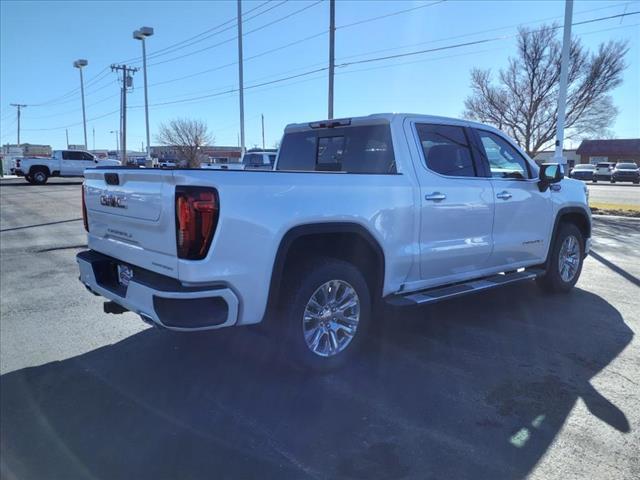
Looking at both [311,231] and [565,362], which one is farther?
[565,362]

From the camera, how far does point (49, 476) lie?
2.77 meters

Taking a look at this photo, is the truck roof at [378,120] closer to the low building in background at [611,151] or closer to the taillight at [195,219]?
the taillight at [195,219]

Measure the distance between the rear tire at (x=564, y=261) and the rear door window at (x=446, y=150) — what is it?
6.16 ft

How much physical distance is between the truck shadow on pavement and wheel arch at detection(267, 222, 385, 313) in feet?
2.33

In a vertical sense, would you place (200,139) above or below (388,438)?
above

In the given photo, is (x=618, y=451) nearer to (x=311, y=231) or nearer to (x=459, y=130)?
(x=311, y=231)

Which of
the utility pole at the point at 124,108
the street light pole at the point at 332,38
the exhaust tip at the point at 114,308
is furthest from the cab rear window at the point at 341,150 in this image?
the utility pole at the point at 124,108

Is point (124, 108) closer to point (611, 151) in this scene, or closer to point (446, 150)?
point (446, 150)

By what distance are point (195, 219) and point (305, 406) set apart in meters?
1.44

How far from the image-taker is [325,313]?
13.0 ft

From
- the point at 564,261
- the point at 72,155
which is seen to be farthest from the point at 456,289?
the point at 72,155

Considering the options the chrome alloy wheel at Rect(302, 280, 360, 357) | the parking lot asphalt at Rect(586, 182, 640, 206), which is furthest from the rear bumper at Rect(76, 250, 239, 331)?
the parking lot asphalt at Rect(586, 182, 640, 206)

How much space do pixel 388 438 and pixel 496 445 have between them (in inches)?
24.4

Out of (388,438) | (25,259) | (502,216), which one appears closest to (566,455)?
(388,438)
